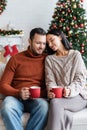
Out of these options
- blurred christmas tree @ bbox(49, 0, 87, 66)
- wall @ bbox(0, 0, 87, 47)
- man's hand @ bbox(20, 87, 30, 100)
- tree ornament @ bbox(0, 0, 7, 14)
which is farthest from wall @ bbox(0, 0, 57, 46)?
man's hand @ bbox(20, 87, 30, 100)

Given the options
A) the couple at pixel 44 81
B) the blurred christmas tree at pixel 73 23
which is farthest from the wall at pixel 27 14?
the couple at pixel 44 81

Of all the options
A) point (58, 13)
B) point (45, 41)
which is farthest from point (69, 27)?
point (45, 41)

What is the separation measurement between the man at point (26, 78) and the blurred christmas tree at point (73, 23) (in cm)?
162

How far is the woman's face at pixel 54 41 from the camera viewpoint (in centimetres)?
228

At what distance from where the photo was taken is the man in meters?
2.03

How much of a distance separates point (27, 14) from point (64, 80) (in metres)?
3.04

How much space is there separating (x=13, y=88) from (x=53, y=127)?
20.8 inches

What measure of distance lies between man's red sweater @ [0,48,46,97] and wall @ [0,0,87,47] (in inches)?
109

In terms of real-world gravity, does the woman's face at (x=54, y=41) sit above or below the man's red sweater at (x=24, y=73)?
above

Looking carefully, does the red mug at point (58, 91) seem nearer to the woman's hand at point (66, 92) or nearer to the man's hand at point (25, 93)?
the woman's hand at point (66, 92)

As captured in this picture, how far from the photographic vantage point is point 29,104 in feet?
6.95

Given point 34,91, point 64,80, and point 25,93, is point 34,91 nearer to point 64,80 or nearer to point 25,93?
point 25,93

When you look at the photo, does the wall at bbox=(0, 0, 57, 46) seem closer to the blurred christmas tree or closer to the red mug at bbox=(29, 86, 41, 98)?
the blurred christmas tree

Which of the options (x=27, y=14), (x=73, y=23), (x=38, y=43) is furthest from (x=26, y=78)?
(x=27, y=14)
